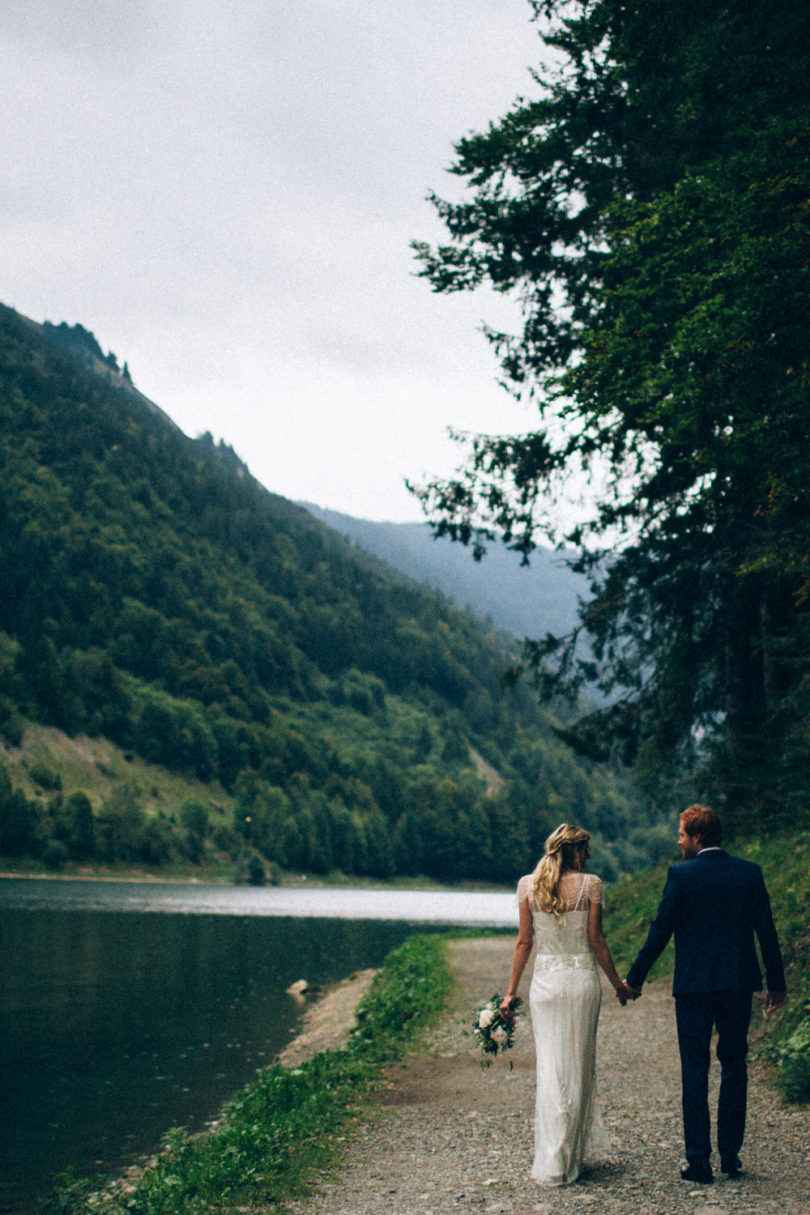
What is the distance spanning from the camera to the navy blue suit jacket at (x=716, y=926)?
6.58 metres

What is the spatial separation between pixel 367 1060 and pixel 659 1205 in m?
7.59

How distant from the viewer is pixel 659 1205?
619 centimetres

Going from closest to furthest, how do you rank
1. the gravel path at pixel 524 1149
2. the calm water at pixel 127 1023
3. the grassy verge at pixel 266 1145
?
the gravel path at pixel 524 1149 → the grassy verge at pixel 266 1145 → the calm water at pixel 127 1023

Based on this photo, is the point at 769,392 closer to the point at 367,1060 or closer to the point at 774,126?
the point at 774,126

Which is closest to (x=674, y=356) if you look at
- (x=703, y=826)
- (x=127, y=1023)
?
(x=703, y=826)

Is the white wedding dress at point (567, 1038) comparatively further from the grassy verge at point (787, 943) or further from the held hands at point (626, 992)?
the grassy verge at point (787, 943)

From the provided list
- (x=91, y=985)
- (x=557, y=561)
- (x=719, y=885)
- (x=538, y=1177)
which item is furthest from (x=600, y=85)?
(x=91, y=985)

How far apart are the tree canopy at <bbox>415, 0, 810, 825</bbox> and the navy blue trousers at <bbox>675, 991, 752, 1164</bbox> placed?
6509 mm

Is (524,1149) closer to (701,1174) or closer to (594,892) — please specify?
(701,1174)

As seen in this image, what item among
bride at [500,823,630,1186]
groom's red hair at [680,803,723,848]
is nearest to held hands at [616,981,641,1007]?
bride at [500,823,630,1186]

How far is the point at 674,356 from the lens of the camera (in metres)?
11.6

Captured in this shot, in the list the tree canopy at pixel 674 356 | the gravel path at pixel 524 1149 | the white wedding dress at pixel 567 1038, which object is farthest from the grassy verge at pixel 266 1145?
the tree canopy at pixel 674 356

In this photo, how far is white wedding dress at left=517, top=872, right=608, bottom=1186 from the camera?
680cm

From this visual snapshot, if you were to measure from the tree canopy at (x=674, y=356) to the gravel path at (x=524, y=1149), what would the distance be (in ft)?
19.7
